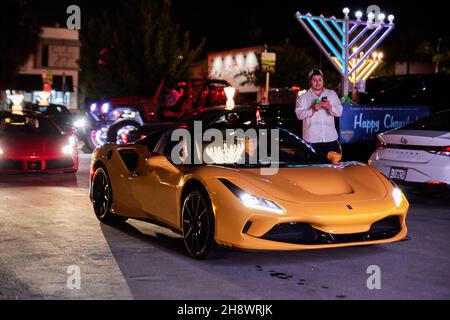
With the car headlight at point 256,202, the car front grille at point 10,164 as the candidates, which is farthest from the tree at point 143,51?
the car headlight at point 256,202

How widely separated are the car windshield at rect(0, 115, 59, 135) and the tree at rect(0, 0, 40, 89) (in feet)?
94.4

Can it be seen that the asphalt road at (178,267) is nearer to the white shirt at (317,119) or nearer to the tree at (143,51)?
the white shirt at (317,119)

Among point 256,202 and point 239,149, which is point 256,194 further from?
point 239,149

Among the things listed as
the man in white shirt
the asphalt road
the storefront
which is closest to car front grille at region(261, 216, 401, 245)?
the asphalt road

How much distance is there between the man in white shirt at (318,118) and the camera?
980 cm

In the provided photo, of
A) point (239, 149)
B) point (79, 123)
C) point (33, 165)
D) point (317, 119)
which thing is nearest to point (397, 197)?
point (239, 149)

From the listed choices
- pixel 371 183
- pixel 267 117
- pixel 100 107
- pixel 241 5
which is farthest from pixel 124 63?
pixel 371 183

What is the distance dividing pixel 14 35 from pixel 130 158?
3642 centimetres

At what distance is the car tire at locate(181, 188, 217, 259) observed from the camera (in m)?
6.63

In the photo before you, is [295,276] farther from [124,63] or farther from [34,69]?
[34,69]

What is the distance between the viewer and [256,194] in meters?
6.46

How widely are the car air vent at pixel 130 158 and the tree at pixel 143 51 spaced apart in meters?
29.1

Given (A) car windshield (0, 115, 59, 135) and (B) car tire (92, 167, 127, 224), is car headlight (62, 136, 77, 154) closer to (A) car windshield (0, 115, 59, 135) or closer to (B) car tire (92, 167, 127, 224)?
(A) car windshield (0, 115, 59, 135)

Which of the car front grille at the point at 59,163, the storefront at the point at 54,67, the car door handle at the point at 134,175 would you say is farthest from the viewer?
the storefront at the point at 54,67
